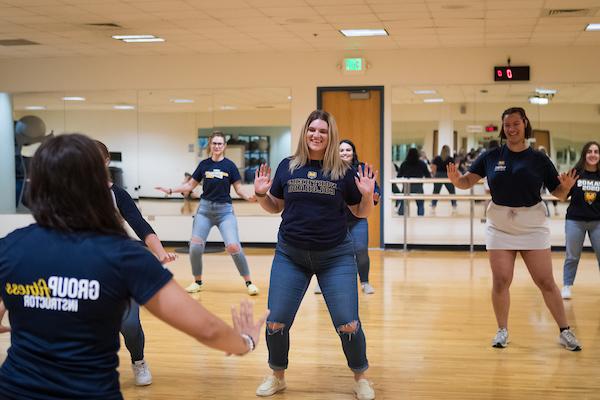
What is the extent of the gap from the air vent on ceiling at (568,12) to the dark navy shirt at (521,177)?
14.1 ft

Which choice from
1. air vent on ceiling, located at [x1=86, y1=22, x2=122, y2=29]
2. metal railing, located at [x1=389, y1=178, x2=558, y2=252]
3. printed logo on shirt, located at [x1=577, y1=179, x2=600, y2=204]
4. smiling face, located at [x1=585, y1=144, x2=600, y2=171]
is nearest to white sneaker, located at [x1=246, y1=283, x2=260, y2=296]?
printed logo on shirt, located at [x1=577, y1=179, x2=600, y2=204]

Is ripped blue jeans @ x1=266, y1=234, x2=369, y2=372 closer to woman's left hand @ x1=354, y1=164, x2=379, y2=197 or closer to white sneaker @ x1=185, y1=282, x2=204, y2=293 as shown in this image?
woman's left hand @ x1=354, y1=164, x2=379, y2=197

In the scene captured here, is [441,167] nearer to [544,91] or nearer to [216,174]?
[544,91]

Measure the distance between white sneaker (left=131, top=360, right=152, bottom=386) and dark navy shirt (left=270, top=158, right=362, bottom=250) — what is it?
4.20 ft

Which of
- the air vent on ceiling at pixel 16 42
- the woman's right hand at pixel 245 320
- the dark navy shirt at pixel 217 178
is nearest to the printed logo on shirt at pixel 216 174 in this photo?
the dark navy shirt at pixel 217 178

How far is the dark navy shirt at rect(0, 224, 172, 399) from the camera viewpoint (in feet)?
6.29

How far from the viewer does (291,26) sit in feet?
32.7

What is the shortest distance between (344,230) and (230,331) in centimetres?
217

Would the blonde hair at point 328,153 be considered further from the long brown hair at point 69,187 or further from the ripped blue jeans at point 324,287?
the long brown hair at point 69,187

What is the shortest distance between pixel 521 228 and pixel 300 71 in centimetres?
754

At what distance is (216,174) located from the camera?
310 inches

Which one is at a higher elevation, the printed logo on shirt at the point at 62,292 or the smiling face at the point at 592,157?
the smiling face at the point at 592,157

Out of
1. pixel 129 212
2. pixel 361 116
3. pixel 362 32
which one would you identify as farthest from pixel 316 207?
pixel 361 116

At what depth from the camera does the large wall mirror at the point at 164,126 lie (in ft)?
40.8
